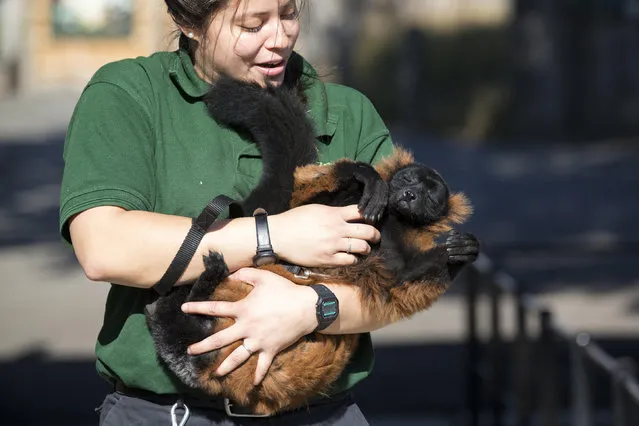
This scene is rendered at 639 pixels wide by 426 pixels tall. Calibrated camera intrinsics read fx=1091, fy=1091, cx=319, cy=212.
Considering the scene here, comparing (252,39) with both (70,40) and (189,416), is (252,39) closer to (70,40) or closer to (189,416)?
(189,416)

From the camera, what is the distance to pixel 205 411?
2.51 meters

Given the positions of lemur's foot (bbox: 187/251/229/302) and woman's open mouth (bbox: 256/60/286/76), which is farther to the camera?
woman's open mouth (bbox: 256/60/286/76)

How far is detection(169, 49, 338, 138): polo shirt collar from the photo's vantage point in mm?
2621

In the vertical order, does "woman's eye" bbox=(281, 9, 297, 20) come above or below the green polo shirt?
above

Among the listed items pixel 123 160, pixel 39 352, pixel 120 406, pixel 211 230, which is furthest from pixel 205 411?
pixel 39 352

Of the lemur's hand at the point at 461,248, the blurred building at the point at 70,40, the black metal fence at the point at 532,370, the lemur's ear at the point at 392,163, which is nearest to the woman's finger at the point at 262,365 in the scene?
the lemur's hand at the point at 461,248

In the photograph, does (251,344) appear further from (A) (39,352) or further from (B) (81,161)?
(A) (39,352)

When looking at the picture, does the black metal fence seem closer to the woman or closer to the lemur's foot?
the woman

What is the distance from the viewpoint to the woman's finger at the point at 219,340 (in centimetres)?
236

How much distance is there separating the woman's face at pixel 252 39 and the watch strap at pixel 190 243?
0.37 metres

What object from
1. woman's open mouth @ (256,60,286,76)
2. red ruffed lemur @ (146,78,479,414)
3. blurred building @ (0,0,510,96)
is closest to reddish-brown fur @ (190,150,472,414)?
red ruffed lemur @ (146,78,479,414)

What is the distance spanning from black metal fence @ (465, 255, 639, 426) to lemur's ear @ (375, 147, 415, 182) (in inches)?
62.5

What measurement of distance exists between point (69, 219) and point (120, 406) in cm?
47

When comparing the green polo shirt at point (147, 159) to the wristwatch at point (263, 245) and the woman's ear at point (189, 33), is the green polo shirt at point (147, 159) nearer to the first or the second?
the woman's ear at point (189, 33)
